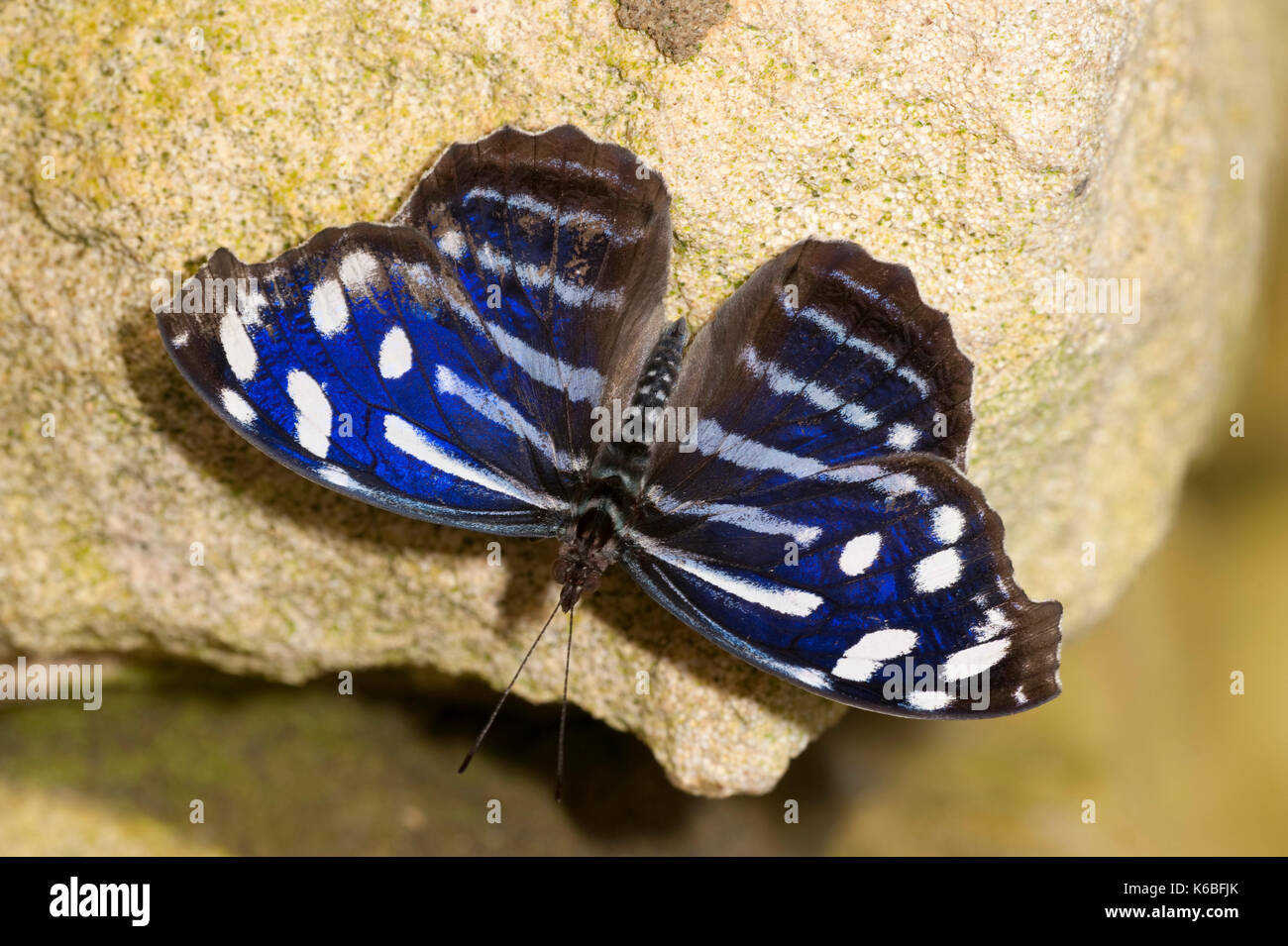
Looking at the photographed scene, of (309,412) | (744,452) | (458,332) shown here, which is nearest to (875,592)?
(744,452)

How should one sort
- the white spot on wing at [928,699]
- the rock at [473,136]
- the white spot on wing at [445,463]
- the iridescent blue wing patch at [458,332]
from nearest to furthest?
the white spot on wing at [928,699] → the iridescent blue wing patch at [458,332] → the white spot on wing at [445,463] → the rock at [473,136]

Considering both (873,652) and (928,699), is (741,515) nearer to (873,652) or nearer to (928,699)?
(873,652)

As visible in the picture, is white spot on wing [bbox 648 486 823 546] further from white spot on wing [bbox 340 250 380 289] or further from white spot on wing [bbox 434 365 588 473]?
white spot on wing [bbox 340 250 380 289]

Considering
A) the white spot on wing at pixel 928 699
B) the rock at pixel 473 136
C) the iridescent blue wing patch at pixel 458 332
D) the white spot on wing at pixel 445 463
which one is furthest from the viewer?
the rock at pixel 473 136

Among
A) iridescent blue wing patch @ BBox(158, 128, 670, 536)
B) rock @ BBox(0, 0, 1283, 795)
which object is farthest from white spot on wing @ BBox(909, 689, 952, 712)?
iridescent blue wing patch @ BBox(158, 128, 670, 536)

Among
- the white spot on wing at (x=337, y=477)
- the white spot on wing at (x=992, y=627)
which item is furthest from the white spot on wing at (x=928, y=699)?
the white spot on wing at (x=337, y=477)

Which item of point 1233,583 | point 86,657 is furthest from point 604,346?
point 1233,583

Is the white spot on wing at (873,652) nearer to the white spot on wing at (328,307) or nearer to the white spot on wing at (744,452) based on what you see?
the white spot on wing at (744,452)
